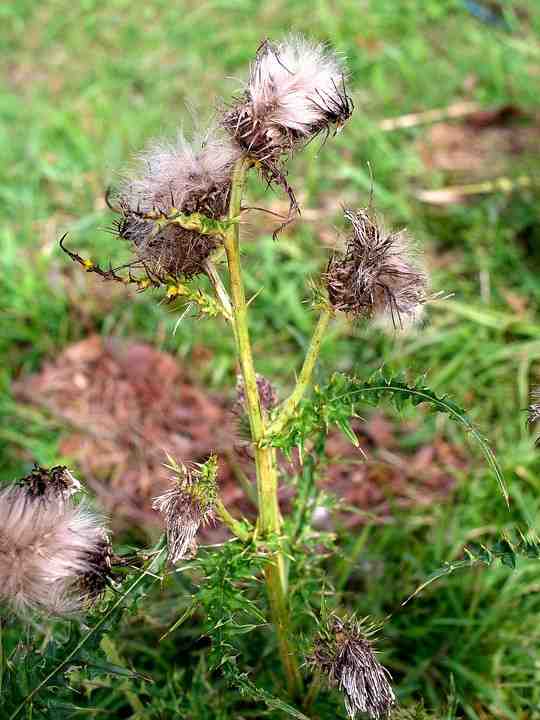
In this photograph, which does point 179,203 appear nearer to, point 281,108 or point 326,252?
point 281,108

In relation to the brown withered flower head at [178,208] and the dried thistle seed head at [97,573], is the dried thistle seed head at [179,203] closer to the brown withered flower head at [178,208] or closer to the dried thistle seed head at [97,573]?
the brown withered flower head at [178,208]

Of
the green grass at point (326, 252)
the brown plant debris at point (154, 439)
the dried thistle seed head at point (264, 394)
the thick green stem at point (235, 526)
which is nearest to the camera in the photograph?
the thick green stem at point (235, 526)

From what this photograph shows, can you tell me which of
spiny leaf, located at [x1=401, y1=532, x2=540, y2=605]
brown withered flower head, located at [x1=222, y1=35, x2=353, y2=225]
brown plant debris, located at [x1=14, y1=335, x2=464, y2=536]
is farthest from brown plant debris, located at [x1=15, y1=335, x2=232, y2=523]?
brown withered flower head, located at [x1=222, y1=35, x2=353, y2=225]

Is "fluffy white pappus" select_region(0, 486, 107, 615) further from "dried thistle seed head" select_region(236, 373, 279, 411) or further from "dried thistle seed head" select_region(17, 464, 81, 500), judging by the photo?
"dried thistle seed head" select_region(236, 373, 279, 411)

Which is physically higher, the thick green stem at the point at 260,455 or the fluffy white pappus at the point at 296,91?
the fluffy white pappus at the point at 296,91

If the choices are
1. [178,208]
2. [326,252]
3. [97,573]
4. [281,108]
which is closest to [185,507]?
[97,573]

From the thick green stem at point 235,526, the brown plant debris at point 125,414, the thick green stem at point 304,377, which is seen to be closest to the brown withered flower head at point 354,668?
the thick green stem at point 235,526

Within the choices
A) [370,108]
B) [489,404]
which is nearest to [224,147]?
[489,404]
